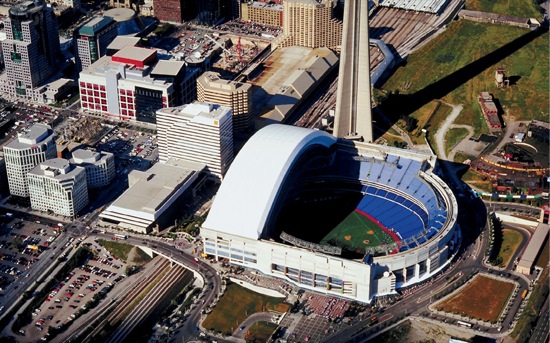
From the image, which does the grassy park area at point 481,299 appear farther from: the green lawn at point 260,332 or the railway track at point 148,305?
the railway track at point 148,305

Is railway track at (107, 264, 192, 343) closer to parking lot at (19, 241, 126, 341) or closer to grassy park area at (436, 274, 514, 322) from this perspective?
parking lot at (19, 241, 126, 341)

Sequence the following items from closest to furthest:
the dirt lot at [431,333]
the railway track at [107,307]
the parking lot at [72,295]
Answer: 1. the dirt lot at [431,333]
2. the railway track at [107,307]
3. the parking lot at [72,295]

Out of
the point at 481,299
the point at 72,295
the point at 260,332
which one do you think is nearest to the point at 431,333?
the point at 481,299

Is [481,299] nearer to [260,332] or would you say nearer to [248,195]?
[260,332]

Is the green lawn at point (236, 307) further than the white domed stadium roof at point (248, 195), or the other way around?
the white domed stadium roof at point (248, 195)

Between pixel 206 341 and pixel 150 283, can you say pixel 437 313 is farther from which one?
pixel 150 283

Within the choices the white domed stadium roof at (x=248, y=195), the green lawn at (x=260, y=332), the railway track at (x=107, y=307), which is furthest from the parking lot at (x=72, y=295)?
the green lawn at (x=260, y=332)

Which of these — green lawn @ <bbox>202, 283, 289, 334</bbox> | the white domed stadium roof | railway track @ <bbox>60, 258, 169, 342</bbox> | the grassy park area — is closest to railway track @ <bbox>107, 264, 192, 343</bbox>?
railway track @ <bbox>60, 258, 169, 342</bbox>
